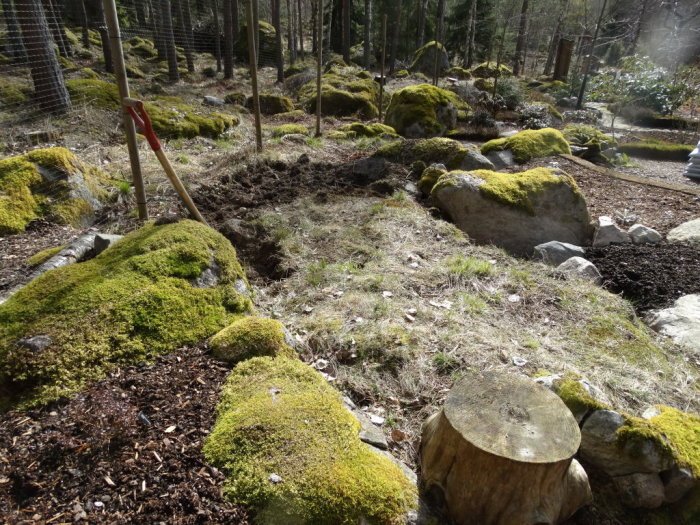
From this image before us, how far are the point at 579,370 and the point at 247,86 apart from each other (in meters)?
16.1

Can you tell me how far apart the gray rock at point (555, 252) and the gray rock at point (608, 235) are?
2.15 feet

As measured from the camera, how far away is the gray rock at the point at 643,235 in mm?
5961

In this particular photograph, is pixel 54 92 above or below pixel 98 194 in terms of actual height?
above

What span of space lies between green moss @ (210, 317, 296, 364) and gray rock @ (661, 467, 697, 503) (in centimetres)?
223

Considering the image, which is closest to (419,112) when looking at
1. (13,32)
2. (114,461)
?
(114,461)

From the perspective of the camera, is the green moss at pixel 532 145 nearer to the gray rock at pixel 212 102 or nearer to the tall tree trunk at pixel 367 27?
the gray rock at pixel 212 102

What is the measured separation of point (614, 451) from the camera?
243 cm

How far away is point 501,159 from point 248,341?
735 cm

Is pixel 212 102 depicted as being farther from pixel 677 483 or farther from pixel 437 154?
pixel 677 483

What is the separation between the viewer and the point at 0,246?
4.46 metres

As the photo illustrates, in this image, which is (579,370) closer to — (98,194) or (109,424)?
(109,424)

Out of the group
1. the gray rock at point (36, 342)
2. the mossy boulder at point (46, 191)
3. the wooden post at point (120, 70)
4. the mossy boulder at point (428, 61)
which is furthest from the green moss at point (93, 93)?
the mossy boulder at point (428, 61)

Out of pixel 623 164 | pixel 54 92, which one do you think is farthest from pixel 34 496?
pixel 623 164

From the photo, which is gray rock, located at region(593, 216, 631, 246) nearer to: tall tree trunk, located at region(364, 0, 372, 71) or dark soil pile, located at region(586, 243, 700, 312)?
dark soil pile, located at region(586, 243, 700, 312)
